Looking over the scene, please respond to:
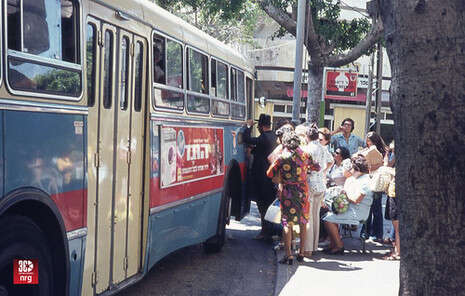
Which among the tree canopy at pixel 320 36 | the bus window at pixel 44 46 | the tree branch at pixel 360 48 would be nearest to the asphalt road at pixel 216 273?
the bus window at pixel 44 46

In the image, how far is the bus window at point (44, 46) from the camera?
4.01 m

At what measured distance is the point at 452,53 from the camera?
3143mm

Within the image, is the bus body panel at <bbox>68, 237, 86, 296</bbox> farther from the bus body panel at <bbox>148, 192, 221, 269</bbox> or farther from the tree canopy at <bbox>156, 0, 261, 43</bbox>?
the tree canopy at <bbox>156, 0, 261, 43</bbox>

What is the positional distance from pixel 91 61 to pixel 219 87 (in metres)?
4.01

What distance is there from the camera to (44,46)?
14.2 feet

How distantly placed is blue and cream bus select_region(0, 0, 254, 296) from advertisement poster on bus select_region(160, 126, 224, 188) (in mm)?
22

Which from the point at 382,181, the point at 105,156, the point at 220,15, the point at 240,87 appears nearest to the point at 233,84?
the point at 240,87

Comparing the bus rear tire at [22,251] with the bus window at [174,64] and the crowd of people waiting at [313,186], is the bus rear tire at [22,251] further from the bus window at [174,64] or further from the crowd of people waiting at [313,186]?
the crowd of people waiting at [313,186]

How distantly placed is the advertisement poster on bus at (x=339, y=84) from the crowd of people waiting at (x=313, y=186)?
6183 millimetres

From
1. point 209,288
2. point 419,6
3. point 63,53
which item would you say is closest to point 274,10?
point 209,288

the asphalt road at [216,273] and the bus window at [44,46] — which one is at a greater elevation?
the bus window at [44,46]

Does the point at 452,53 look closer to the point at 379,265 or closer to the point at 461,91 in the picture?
the point at 461,91

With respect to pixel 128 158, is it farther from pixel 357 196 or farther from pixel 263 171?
pixel 263 171

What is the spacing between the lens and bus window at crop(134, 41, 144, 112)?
5.98 m
